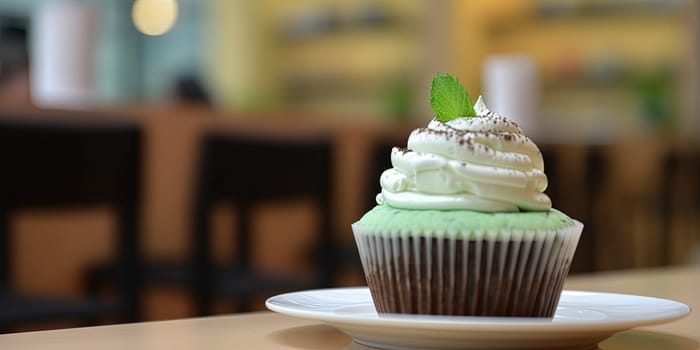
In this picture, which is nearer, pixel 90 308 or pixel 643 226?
pixel 90 308

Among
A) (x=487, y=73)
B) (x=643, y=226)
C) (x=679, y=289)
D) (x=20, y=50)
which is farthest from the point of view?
(x=643, y=226)

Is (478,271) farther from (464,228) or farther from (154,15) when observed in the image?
(154,15)

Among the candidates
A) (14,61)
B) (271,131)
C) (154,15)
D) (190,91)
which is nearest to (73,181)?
(271,131)

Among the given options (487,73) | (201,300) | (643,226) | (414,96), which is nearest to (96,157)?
(201,300)

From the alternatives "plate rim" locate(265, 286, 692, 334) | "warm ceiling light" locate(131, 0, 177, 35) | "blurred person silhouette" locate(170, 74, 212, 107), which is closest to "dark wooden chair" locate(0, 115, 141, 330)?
"plate rim" locate(265, 286, 692, 334)

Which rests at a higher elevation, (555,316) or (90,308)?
(555,316)

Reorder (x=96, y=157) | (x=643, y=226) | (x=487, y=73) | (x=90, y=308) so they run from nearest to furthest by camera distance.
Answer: (x=96, y=157), (x=90, y=308), (x=487, y=73), (x=643, y=226)

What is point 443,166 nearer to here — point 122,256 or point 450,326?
point 450,326

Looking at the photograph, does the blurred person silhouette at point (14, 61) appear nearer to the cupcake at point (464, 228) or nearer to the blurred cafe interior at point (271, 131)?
the blurred cafe interior at point (271, 131)
